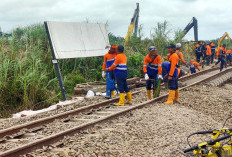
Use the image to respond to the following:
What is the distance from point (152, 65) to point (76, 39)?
4.74 m

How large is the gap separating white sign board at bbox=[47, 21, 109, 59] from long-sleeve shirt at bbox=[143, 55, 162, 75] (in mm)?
3837

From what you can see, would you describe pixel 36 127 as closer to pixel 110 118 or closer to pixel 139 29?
pixel 110 118

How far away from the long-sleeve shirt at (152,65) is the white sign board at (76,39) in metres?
3.84

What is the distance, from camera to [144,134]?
5.66 meters

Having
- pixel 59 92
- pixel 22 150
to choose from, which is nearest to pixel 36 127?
pixel 22 150

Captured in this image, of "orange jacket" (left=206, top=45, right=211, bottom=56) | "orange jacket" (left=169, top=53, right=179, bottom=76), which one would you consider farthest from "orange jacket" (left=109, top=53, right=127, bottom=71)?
"orange jacket" (left=206, top=45, right=211, bottom=56)

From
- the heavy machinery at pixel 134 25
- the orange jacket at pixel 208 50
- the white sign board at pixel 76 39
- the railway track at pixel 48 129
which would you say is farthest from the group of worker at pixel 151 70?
the orange jacket at pixel 208 50

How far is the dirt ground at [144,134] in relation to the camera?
4688mm

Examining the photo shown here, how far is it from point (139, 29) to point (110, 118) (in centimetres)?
1432

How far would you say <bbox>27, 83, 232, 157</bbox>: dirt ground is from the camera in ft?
15.4

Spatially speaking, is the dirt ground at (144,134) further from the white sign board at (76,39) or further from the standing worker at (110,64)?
the white sign board at (76,39)

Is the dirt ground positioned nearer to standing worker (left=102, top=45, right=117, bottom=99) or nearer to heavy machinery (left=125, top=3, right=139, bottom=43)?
standing worker (left=102, top=45, right=117, bottom=99)

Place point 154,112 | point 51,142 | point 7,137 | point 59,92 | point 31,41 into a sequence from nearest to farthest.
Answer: point 51,142, point 7,137, point 154,112, point 59,92, point 31,41

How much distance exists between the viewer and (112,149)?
478 cm
